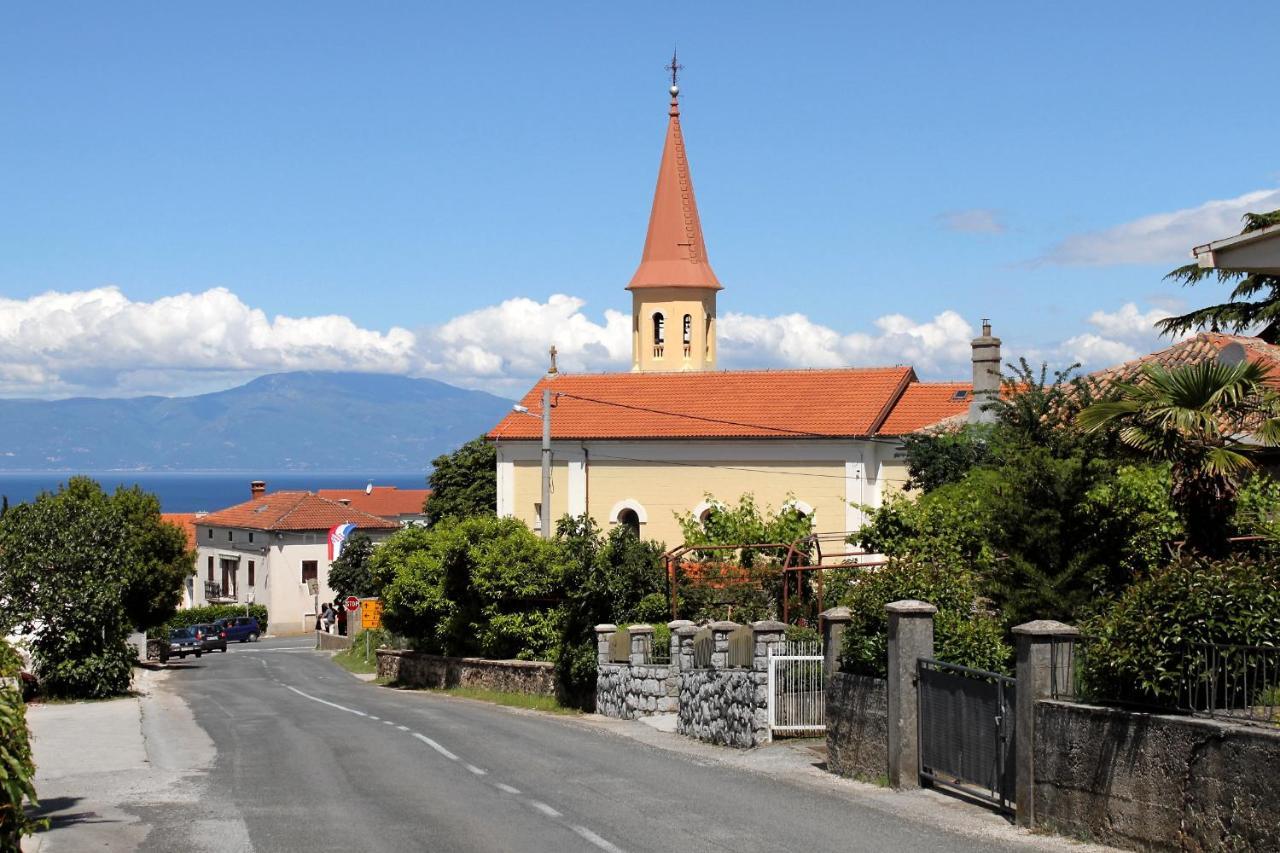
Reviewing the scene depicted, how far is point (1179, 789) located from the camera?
1169 centimetres

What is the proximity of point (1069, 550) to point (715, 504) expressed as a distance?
71.3ft

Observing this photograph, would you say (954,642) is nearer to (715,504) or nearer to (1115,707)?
(1115,707)

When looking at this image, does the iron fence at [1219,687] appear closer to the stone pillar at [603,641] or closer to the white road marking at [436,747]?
the white road marking at [436,747]

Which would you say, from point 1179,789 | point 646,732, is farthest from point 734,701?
point 1179,789

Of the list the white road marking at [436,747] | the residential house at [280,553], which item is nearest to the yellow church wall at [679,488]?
the residential house at [280,553]

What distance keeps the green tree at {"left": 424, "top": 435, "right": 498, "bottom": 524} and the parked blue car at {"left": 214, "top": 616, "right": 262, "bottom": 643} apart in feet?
47.7

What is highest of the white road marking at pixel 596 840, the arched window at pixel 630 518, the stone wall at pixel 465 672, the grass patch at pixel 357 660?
the arched window at pixel 630 518

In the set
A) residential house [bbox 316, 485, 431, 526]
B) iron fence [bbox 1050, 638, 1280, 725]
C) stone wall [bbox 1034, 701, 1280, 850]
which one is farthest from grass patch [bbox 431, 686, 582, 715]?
residential house [bbox 316, 485, 431, 526]

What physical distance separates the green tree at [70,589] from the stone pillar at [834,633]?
20.3 meters

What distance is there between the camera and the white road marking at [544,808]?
14.2m

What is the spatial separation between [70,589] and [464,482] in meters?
39.3

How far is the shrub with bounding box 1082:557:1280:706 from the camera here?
11.9 meters

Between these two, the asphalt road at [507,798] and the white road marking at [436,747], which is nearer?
the asphalt road at [507,798]

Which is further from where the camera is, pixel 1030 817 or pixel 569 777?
pixel 569 777
